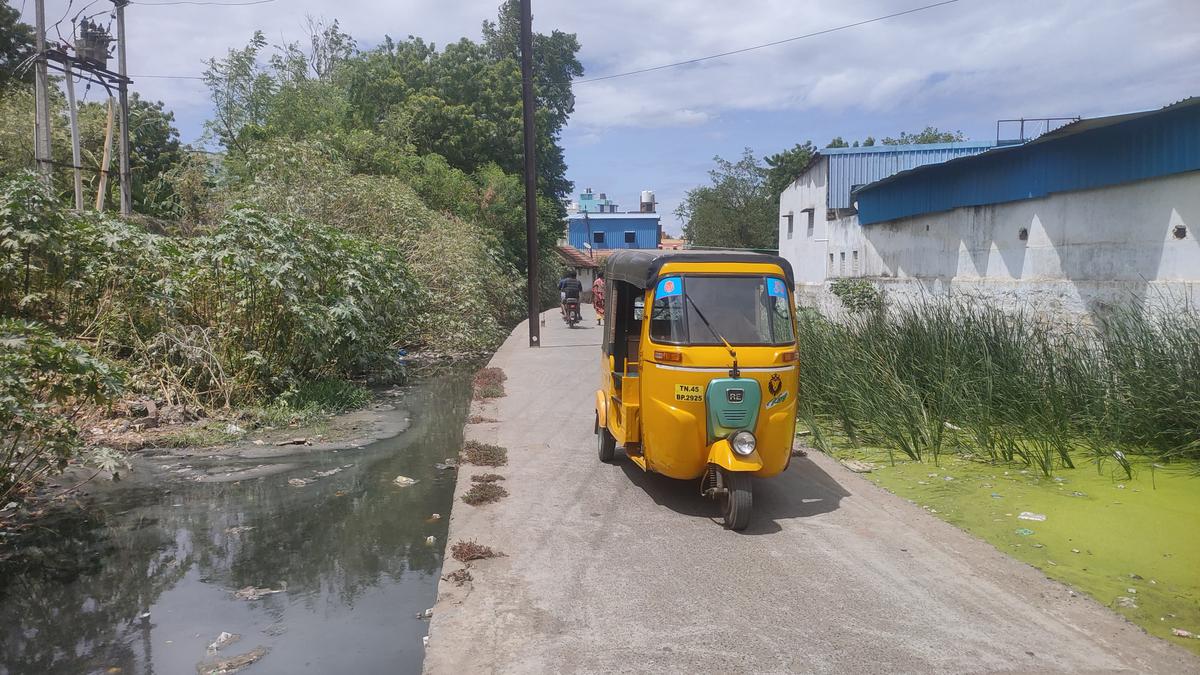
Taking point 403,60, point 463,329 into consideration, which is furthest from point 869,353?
point 403,60

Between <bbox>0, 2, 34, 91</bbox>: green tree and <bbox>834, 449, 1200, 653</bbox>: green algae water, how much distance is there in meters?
33.0

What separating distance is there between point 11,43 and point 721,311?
3298 cm

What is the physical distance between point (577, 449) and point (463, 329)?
33.5 feet

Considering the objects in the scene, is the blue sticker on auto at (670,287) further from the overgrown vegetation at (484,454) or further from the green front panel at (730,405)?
the overgrown vegetation at (484,454)

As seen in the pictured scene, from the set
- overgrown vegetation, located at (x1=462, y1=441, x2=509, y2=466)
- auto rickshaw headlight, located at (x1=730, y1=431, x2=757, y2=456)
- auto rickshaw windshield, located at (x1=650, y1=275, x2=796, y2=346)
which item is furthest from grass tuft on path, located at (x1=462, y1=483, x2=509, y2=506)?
auto rickshaw headlight, located at (x1=730, y1=431, x2=757, y2=456)

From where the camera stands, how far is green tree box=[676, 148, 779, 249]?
55500 millimetres

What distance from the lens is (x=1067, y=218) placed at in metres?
12.5

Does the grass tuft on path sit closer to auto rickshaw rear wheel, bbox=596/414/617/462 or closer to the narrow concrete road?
the narrow concrete road

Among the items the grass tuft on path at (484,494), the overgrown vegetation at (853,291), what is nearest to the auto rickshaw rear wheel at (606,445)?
the grass tuft on path at (484,494)

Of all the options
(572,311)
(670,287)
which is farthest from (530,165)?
(670,287)

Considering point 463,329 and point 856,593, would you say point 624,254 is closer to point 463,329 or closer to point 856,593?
point 856,593

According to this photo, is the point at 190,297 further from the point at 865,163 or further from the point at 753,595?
the point at 865,163

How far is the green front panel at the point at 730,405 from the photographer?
6824 mm

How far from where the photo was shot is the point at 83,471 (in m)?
8.52
